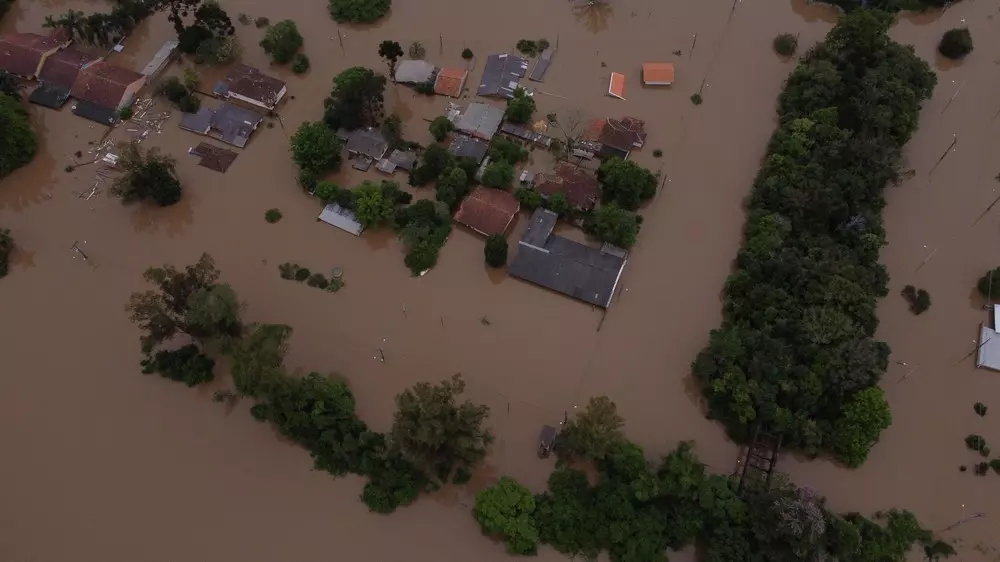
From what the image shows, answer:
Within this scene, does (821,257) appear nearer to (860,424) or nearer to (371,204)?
(860,424)

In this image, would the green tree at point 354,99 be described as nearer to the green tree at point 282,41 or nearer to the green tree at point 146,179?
the green tree at point 282,41

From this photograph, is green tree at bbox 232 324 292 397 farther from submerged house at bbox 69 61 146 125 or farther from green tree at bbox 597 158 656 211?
submerged house at bbox 69 61 146 125

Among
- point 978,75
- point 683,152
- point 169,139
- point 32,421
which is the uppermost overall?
point 978,75

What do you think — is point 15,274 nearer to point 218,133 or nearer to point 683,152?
point 218,133

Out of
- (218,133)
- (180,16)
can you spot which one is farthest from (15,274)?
(180,16)

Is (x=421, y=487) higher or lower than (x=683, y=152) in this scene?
lower

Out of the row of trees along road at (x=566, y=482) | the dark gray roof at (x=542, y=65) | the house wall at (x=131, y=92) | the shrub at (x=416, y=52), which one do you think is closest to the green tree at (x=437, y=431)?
the row of trees along road at (x=566, y=482)

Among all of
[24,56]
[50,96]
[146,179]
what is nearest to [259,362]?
[146,179]
